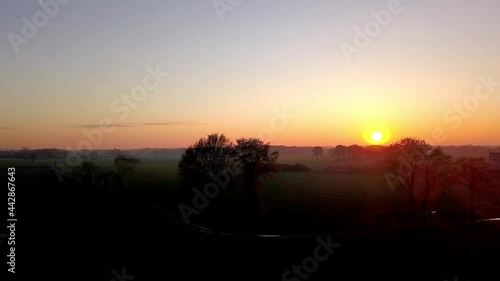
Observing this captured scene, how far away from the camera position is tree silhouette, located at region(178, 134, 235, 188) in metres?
74.3

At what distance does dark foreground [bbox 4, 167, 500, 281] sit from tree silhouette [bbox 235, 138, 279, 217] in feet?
68.4

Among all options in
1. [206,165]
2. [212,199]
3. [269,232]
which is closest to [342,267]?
[269,232]

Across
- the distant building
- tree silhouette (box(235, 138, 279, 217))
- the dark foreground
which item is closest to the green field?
tree silhouette (box(235, 138, 279, 217))

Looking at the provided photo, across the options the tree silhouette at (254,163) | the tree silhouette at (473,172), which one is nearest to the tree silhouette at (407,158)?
the tree silhouette at (473,172)

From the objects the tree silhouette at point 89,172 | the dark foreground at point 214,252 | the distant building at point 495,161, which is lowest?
the dark foreground at point 214,252

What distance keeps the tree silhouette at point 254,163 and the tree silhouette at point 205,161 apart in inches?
102

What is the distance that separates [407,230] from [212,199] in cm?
3504

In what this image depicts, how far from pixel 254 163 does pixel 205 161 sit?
10.7 meters

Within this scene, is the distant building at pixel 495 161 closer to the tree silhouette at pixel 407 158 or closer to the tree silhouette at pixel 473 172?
the tree silhouette at pixel 473 172

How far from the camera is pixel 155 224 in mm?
50688

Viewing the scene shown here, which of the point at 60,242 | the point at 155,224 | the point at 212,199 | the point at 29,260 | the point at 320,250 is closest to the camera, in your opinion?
the point at 29,260

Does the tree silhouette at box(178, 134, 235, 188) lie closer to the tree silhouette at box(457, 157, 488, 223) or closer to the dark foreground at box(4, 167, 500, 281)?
the dark foreground at box(4, 167, 500, 281)

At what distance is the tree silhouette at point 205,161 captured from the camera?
7431cm

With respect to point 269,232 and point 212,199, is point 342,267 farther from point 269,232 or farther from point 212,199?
point 212,199
